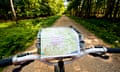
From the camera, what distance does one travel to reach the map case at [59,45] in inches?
72.8

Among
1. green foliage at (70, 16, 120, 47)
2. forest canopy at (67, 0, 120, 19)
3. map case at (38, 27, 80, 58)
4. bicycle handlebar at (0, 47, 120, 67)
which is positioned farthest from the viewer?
forest canopy at (67, 0, 120, 19)

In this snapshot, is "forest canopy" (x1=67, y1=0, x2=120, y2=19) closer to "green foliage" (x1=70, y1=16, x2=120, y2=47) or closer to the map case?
"green foliage" (x1=70, y1=16, x2=120, y2=47)

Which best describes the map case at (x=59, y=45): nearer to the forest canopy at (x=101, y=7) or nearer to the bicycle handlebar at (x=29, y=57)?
the bicycle handlebar at (x=29, y=57)

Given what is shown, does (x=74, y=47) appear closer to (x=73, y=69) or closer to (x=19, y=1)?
(x=73, y=69)

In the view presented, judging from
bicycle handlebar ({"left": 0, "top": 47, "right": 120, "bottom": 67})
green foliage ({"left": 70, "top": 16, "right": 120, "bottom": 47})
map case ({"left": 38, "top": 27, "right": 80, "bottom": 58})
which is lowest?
green foliage ({"left": 70, "top": 16, "right": 120, "bottom": 47})

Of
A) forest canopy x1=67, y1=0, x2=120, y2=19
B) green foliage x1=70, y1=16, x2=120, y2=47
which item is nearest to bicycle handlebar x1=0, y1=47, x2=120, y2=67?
green foliage x1=70, y1=16, x2=120, y2=47

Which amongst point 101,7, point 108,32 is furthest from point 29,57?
point 101,7

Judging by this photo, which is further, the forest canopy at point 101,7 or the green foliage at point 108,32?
the forest canopy at point 101,7

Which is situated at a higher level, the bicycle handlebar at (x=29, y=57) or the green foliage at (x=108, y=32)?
the bicycle handlebar at (x=29, y=57)

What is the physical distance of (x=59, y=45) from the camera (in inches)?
76.0

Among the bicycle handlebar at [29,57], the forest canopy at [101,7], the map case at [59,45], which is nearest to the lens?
the bicycle handlebar at [29,57]

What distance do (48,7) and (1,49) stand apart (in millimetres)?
39866

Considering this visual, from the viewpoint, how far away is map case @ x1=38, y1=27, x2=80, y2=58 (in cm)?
185

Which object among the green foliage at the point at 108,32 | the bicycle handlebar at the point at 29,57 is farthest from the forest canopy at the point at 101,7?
the bicycle handlebar at the point at 29,57
